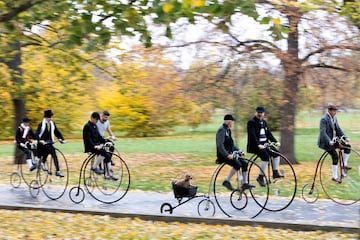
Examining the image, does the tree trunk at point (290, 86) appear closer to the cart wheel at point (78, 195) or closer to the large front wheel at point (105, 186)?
the large front wheel at point (105, 186)

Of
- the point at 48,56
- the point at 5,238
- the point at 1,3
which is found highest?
the point at 48,56

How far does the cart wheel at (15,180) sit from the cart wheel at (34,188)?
1297 mm

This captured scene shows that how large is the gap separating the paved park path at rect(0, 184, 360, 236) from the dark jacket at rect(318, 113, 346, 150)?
1.26m

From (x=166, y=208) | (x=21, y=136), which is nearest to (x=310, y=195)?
(x=166, y=208)

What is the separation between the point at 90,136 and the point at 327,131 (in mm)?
5129

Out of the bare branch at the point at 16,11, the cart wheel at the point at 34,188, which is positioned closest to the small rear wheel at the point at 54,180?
the cart wheel at the point at 34,188

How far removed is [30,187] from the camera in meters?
13.9

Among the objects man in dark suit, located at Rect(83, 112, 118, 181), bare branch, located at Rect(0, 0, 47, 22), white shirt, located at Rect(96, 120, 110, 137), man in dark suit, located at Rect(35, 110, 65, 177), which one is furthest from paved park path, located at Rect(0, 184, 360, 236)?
bare branch, located at Rect(0, 0, 47, 22)

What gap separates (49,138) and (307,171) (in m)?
8.07

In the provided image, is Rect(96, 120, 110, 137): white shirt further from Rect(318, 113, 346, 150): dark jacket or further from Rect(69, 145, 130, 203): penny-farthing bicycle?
Rect(318, 113, 346, 150): dark jacket

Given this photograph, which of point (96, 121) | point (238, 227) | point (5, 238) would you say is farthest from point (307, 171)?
point (5, 238)

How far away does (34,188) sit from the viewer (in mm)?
14086

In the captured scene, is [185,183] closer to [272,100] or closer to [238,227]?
[238,227]

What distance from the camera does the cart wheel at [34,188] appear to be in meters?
14.0
